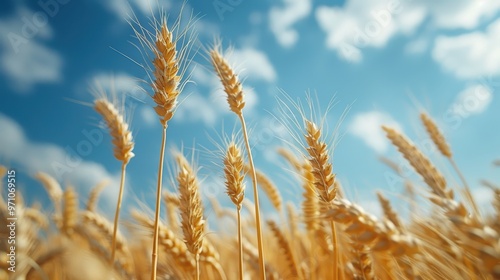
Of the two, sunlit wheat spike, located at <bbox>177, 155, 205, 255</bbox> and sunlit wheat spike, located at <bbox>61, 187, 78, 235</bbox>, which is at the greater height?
sunlit wheat spike, located at <bbox>61, 187, 78, 235</bbox>

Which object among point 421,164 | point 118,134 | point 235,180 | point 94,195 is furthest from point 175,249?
point 94,195

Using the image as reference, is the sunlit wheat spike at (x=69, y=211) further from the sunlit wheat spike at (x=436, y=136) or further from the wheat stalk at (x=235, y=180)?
the sunlit wheat spike at (x=436, y=136)

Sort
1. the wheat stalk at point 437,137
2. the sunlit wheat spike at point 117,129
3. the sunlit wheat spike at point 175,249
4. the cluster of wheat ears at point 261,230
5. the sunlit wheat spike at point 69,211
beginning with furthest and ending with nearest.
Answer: the wheat stalk at point 437,137
the sunlit wheat spike at point 69,211
the sunlit wheat spike at point 117,129
the sunlit wheat spike at point 175,249
the cluster of wheat ears at point 261,230

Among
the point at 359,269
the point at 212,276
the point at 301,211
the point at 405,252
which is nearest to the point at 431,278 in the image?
the point at 359,269

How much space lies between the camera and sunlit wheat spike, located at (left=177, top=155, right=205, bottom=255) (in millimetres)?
1529

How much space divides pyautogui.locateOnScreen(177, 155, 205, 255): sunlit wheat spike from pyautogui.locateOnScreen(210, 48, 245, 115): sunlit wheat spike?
1.42ft

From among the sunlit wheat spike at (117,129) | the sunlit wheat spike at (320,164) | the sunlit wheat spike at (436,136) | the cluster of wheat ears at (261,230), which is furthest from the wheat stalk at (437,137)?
the sunlit wheat spike at (117,129)

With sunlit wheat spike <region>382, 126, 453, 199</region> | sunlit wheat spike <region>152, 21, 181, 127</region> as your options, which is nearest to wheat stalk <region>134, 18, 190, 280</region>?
sunlit wheat spike <region>152, 21, 181, 127</region>

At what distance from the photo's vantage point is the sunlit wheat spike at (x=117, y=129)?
1.98m

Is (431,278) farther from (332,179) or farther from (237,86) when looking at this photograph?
(237,86)

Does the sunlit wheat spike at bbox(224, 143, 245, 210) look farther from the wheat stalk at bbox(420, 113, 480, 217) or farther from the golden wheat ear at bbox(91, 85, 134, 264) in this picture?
the wheat stalk at bbox(420, 113, 480, 217)

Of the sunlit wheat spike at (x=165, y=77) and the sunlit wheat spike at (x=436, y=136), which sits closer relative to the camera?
the sunlit wheat spike at (x=165, y=77)

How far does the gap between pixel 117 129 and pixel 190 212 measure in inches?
31.3

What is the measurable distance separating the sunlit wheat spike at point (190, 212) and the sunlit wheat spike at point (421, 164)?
147cm
